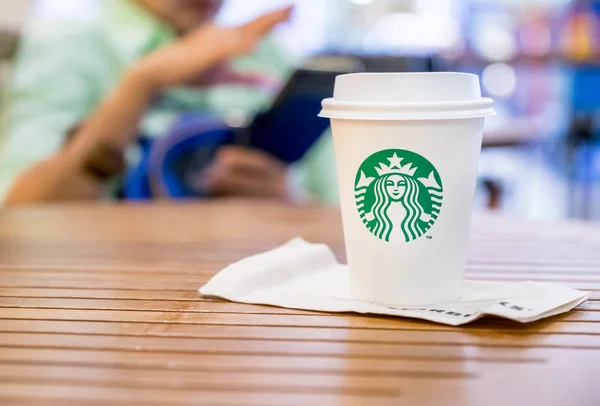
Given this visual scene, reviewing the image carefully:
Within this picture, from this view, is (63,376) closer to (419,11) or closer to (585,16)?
(585,16)

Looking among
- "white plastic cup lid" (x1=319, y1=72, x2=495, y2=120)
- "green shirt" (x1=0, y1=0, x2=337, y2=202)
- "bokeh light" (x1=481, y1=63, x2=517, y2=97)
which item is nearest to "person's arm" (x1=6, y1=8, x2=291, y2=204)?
"green shirt" (x1=0, y1=0, x2=337, y2=202)

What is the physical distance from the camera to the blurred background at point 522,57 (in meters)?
3.54

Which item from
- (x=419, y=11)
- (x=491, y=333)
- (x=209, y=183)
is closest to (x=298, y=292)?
(x=491, y=333)

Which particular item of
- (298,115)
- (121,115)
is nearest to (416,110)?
(298,115)

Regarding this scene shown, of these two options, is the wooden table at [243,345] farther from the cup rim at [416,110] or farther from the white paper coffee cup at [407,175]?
the cup rim at [416,110]

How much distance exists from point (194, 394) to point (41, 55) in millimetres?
1551

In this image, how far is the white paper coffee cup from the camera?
484 mm

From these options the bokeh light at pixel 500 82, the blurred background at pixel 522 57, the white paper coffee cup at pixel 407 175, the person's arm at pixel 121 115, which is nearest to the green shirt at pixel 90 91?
the person's arm at pixel 121 115

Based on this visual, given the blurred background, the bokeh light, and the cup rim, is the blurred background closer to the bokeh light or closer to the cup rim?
the bokeh light

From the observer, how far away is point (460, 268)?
53 cm

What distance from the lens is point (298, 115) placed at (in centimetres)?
118

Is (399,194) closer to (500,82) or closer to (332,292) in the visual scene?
(332,292)

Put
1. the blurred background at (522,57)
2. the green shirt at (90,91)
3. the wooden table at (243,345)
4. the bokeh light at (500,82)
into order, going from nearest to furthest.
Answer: the wooden table at (243,345), the green shirt at (90,91), the blurred background at (522,57), the bokeh light at (500,82)

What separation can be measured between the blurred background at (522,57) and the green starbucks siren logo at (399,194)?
270 centimetres
